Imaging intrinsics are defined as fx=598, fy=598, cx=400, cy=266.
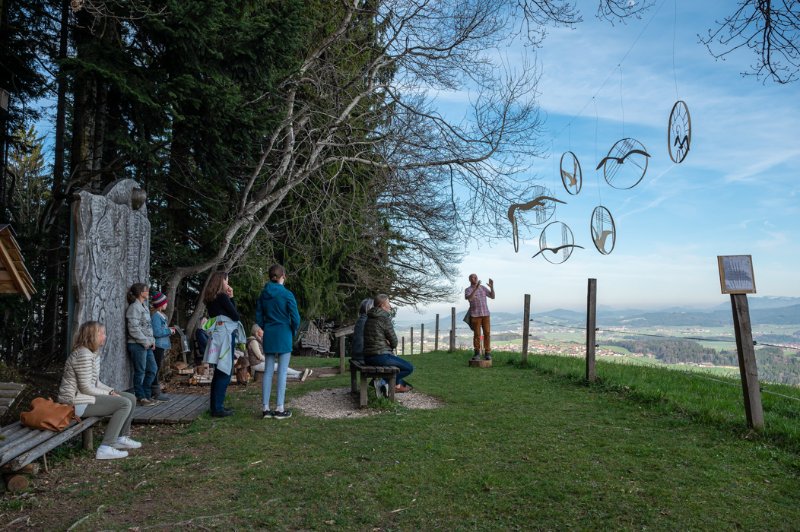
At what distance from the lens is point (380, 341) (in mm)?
8992

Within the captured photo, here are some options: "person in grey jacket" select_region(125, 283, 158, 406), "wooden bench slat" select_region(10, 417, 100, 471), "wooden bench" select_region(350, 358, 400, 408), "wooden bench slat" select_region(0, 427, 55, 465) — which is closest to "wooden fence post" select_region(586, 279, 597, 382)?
"wooden bench" select_region(350, 358, 400, 408)

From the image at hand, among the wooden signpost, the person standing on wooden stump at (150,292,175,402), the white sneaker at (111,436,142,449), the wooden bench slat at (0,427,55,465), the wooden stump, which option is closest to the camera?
the wooden bench slat at (0,427,55,465)

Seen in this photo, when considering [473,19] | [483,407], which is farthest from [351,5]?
[483,407]

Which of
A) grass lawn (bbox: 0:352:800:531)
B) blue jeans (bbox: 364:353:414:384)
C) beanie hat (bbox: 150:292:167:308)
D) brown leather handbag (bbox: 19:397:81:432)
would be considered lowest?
grass lawn (bbox: 0:352:800:531)

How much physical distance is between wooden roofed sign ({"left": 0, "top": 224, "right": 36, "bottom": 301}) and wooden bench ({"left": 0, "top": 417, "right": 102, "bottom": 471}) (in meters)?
1.24

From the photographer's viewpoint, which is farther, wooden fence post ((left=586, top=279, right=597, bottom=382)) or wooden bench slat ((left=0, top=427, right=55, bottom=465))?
wooden fence post ((left=586, top=279, right=597, bottom=382))

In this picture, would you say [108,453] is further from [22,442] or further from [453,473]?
[453,473]

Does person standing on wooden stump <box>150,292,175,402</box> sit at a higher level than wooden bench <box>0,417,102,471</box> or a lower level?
higher

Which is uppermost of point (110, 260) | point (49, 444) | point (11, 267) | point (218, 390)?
point (110, 260)

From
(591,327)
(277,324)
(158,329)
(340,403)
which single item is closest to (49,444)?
(277,324)

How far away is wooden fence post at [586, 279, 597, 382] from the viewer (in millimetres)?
10562

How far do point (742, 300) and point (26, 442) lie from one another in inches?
307

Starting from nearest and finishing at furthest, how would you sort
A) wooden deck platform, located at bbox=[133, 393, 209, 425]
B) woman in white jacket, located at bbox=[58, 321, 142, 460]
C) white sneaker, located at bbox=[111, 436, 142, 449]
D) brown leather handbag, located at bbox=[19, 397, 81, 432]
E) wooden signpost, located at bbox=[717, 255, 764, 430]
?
brown leather handbag, located at bbox=[19, 397, 81, 432]
woman in white jacket, located at bbox=[58, 321, 142, 460]
white sneaker, located at bbox=[111, 436, 142, 449]
wooden signpost, located at bbox=[717, 255, 764, 430]
wooden deck platform, located at bbox=[133, 393, 209, 425]

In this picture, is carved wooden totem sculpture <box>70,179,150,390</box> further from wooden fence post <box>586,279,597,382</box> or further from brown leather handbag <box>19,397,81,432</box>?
wooden fence post <box>586,279,597,382</box>
